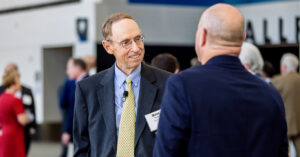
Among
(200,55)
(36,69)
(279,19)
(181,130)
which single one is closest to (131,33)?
(200,55)

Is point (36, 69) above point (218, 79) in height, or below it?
below

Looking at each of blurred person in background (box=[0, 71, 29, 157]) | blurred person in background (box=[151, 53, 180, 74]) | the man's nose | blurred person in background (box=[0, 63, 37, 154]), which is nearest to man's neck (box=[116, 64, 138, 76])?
the man's nose

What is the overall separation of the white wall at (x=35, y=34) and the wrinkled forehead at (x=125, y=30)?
8.66 meters

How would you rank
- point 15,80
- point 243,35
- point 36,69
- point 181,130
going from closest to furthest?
point 181,130, point 243,35, point 15,80, point 36,69

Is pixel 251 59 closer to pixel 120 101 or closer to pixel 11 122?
pixel 120 101

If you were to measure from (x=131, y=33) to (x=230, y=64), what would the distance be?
2.94 ft

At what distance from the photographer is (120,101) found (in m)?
2.67

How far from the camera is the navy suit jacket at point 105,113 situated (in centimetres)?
254

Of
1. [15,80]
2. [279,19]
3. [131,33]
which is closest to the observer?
[131,33]

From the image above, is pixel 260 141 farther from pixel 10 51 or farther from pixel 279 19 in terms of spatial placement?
pixel 10 51

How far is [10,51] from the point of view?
13.6 metres

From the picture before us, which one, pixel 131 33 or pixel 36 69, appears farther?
pixel 36 69

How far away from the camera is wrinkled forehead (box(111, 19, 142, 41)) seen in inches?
104

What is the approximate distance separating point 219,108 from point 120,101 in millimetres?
980
